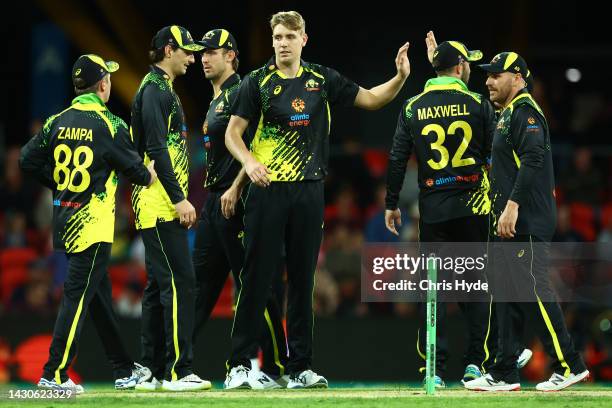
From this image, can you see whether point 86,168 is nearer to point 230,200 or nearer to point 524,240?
point 230,200

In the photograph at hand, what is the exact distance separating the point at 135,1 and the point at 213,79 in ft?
25.6

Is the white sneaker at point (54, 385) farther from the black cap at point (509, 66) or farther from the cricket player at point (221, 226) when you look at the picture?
the black cap at point (509, 66)

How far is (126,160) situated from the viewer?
7867 millimetres

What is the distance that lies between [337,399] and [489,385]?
3.61 feet

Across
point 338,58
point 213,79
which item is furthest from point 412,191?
point 213,79

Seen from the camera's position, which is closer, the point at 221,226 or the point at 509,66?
the point at 509,66

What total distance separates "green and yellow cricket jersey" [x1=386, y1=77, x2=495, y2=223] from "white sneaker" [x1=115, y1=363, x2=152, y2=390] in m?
2.12

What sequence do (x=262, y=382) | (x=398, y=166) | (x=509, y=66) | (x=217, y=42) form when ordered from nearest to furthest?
(x=509, y=66) < (x=262, y=382) < (x=398, y=166) < (x=217, y=42)

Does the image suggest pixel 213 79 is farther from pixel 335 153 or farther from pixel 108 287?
pixel 335 153

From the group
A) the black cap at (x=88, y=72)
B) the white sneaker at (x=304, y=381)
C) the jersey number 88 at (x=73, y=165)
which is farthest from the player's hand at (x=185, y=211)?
the white sneaker at (x=304, y=381)

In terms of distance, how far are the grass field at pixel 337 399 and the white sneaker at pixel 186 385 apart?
0.09m

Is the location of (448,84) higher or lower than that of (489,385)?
higher

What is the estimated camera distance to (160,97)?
8.00 meters

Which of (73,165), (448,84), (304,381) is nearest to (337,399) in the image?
(304,381)
